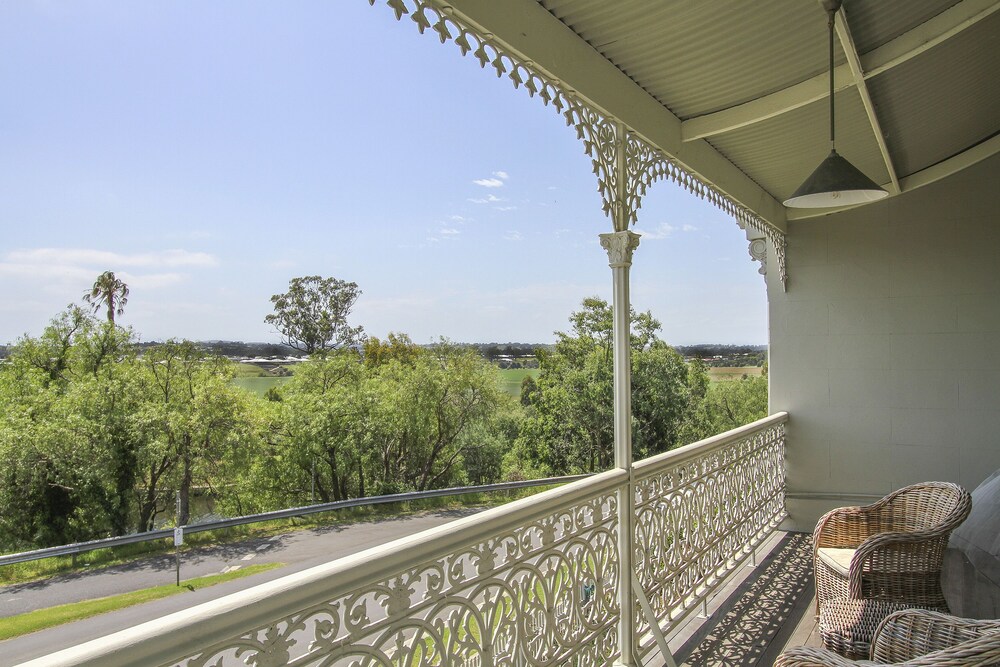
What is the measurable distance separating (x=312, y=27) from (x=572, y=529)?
35.7 m

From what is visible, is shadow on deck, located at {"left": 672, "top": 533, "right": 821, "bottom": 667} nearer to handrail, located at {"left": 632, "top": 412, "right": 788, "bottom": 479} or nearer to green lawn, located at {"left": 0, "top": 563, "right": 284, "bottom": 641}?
handrail, located at {"left": 632, "top": 412, "right": 788, "bottom": 479}

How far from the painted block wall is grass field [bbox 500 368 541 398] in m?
21.4

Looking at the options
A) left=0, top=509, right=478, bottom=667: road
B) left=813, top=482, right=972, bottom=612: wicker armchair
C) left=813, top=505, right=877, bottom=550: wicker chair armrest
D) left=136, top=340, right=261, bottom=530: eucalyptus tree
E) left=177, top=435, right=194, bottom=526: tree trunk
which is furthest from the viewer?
left=177, top=435, right=194, bottom=526: tree trunk

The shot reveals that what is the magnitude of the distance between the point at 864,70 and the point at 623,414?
1622 mm

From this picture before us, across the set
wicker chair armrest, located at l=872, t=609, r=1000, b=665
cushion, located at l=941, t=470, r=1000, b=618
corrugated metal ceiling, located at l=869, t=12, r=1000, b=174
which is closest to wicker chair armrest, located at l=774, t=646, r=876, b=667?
wicker chair armrest, located at l=872, t=609, r=1000, b=665

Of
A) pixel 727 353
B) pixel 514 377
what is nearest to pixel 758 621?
pixel 514 377

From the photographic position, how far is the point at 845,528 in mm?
2719

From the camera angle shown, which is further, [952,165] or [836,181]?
[952,165]

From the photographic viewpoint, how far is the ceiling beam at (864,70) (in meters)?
2.08

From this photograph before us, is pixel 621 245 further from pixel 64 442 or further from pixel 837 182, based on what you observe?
pixel 64 442

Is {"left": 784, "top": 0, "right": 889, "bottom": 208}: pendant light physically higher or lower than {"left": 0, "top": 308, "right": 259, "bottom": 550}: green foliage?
higher

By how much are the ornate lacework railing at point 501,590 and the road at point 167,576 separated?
510 inches

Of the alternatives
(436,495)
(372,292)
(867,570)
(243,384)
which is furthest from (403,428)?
(867,570)

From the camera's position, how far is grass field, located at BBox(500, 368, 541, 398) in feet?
86.5
